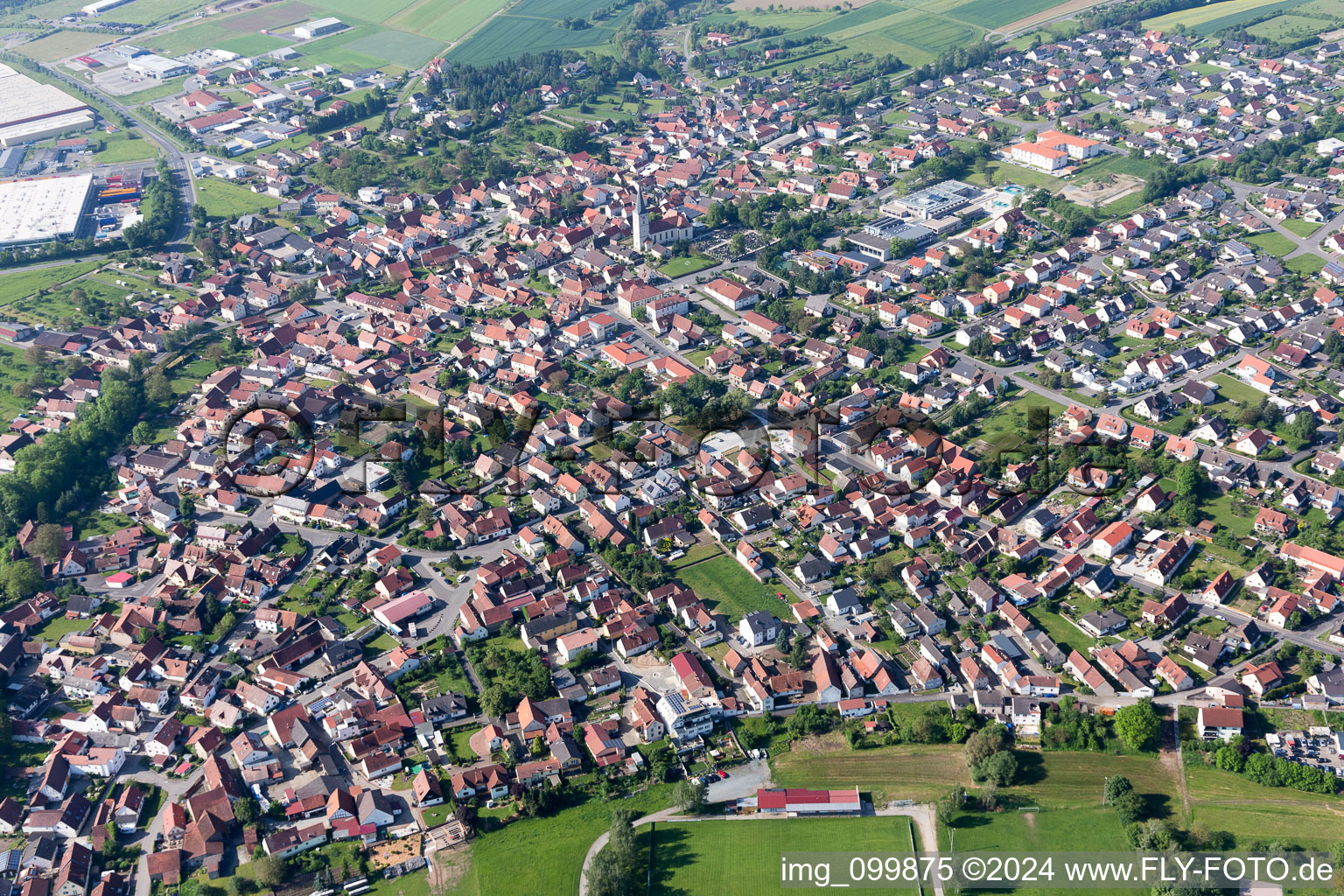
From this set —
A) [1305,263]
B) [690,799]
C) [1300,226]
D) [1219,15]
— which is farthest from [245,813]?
[1219,15]

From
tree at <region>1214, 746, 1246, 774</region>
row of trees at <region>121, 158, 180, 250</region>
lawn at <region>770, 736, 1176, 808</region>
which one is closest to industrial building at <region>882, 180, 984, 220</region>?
lawn at <region>770, 736, 1176, 808</region>

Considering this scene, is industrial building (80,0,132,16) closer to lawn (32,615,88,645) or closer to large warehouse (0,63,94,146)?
large warehouse (0,63,94,146)

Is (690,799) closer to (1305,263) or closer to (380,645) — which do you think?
(380,645)

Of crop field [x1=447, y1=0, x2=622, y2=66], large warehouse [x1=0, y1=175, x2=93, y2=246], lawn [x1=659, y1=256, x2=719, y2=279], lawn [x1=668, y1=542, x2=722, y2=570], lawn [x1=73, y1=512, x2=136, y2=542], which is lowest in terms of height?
lawn [x1=668, y1=542, x2=722, y2=570]

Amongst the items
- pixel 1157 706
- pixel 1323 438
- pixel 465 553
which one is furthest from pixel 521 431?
pixel 1323 438

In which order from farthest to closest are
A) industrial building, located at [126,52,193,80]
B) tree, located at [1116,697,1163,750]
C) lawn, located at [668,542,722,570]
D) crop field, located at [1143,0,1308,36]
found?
industrial building, located at [126,52,193,80], crop field, located at [1143,0,1308,36], lawn, located at [668,542,722,570], tree, located at [1116,697,1163,750]
